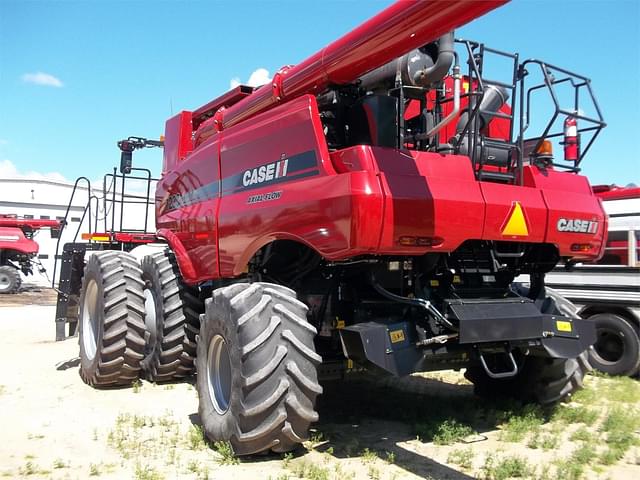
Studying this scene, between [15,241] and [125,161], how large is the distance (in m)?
14.3

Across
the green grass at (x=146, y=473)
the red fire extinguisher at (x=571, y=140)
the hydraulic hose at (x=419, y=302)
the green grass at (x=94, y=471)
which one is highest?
the red fire extinguisher at (x=571, y=140)

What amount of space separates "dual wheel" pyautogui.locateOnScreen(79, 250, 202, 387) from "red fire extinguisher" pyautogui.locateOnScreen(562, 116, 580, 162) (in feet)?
13.4

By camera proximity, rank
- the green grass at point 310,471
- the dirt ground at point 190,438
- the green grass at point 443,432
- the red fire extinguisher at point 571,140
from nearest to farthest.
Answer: the green grass at point 310,471 < the dirt ground at point 190,438 < the green grass at point 443,432 < the red fire extinguisher at point 571,140

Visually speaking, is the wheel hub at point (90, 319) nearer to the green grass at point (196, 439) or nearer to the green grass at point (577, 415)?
the green grass at point (196, 439)

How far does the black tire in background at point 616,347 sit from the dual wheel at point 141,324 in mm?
4935

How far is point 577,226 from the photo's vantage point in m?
5.00

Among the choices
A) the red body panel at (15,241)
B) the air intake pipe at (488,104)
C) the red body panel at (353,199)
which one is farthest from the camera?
the red body panel at (15,241)

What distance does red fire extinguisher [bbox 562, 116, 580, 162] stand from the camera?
5.07m

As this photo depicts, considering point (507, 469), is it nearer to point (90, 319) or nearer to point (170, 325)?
point (170, 325)

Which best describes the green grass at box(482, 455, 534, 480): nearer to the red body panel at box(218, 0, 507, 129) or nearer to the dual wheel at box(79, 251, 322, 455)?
the dual wheel at box(79, 251, 322, 455)

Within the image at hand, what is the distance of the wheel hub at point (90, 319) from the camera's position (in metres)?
7.35

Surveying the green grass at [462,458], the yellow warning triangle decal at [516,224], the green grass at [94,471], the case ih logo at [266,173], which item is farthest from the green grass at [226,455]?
the yellow warning triangle decal at [516,224]

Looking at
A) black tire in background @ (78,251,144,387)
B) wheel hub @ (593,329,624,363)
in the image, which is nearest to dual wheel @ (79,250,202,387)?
black tire in background @ (78,251,144,387)

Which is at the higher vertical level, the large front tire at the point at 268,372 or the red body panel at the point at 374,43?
the red body panel at the point at 374,43
